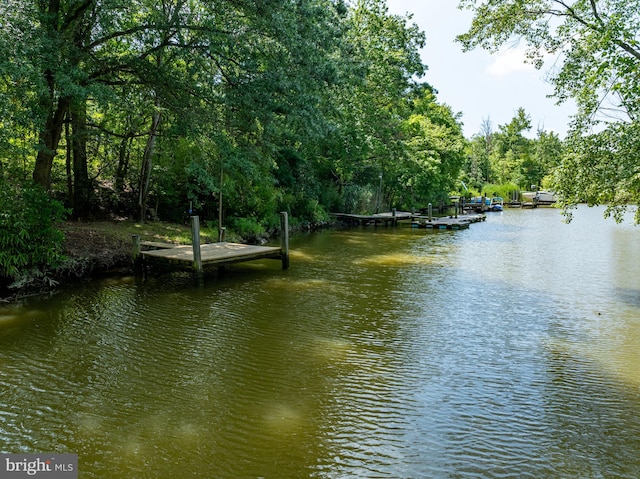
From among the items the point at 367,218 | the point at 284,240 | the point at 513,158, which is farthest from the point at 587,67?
the point at 513,158

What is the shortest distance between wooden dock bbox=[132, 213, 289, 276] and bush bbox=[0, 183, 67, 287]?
83.1 inches

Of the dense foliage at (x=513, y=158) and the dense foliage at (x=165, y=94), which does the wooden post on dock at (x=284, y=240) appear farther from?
the dense foliage at (x=513, y=158)

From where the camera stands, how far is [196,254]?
37.3 feet

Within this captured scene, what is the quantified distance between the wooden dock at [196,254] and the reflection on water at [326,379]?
0.62 metres

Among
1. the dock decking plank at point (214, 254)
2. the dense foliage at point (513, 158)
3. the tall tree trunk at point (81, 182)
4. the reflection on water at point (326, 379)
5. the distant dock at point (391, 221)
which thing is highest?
the dense foliage at point (513, 158)

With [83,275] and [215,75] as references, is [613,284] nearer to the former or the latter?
[215,75]

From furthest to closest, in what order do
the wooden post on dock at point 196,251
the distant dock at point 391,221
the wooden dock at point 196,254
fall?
1. the distant dock at point 391,221
2. the wooden dock at point 196,254
3. the wooden post on dock at point 196,251

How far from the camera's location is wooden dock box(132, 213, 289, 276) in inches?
452

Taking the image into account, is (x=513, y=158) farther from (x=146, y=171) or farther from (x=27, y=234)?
(x=27, y=234)

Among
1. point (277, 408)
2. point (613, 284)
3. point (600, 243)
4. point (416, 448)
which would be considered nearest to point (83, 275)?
point (277, 408)

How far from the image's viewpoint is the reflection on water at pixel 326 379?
4.59 metres

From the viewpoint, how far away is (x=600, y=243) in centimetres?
2136

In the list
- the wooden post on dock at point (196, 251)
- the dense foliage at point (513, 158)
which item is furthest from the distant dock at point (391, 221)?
the dense foliage at point (513, 158)

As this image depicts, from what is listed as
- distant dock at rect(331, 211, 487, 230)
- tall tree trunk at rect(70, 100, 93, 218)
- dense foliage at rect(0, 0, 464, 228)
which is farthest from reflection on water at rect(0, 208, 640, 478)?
distant dock at rect(331, 211, 487, 230)
